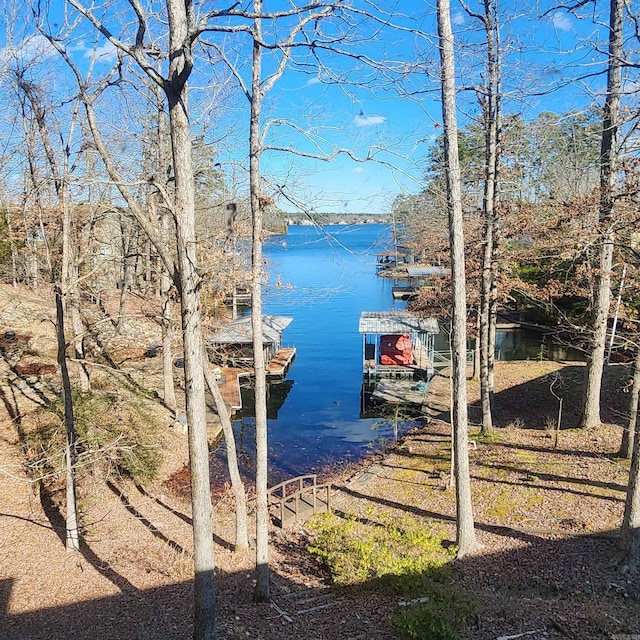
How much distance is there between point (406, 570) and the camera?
23.2ft

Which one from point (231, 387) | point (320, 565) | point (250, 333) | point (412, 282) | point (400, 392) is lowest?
point (400, 392)

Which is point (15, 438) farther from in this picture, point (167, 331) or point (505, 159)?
point (505, 159)

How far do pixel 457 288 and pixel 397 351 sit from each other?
1623 centimetres

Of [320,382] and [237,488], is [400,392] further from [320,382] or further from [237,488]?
[237,488]

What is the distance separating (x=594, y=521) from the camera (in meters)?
9.02

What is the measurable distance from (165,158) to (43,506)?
927cm

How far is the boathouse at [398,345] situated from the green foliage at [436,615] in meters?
16.9

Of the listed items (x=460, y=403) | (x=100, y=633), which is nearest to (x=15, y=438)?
(x=100, y=633)

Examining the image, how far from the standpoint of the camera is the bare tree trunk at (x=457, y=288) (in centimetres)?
745

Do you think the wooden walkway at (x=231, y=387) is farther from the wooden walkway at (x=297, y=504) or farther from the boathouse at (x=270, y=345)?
the wooden walkway at (x=297, y=504)

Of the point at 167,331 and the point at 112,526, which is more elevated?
the point at 167,331

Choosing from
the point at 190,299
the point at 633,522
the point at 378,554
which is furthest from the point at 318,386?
the point at 190,299

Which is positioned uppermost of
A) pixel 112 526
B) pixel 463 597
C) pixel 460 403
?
pixel 460 403

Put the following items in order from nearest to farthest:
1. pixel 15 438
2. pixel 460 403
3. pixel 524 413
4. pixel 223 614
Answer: pixel 223 614, pixel 460 403, pixel 15 438, pixel 524 413
